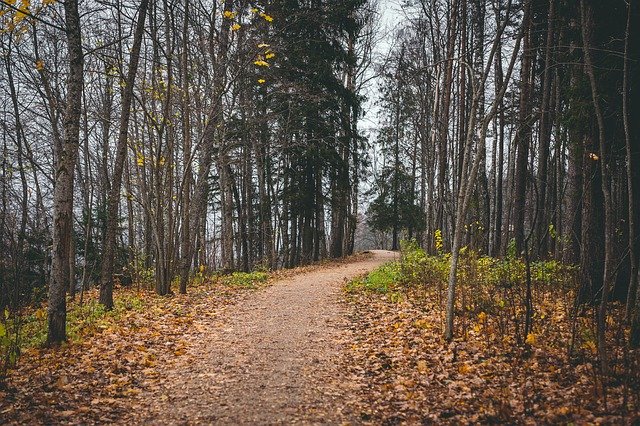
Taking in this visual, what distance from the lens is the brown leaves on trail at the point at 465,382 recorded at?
3.67m

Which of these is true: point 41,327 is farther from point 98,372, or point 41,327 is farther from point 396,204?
point 396,204

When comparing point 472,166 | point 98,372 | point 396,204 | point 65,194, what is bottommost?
point 98,372

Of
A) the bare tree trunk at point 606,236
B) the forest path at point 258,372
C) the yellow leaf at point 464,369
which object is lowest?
the forest path at point 258,372

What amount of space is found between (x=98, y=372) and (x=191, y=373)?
1159 millimetres

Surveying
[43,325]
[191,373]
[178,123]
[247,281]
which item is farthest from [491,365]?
[178,123]

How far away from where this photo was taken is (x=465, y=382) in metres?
4.52

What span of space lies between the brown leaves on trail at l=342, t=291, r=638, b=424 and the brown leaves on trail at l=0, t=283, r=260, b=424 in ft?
8.67

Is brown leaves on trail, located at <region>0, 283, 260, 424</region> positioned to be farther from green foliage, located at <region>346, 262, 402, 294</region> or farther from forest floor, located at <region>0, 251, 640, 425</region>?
green foliage, located at <region>346, 262, 402, 294</region>

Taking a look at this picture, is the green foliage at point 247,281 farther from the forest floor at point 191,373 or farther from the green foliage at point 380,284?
the forest floor at point 191,373

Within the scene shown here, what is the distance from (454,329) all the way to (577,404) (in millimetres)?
2560

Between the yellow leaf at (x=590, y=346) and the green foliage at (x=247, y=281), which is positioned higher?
the yellow leaf at (x=590, y=346)

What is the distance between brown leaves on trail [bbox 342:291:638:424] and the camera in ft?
12.0

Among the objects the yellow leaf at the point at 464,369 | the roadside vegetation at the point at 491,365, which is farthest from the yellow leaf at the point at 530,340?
the yellow leaf at the point at 464,369

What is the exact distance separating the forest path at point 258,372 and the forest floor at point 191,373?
0.04 ft
